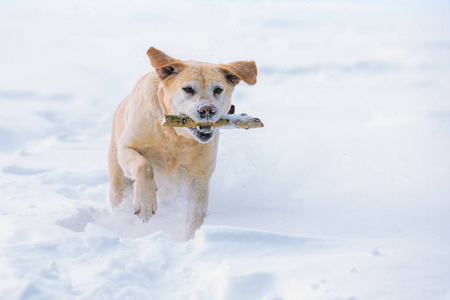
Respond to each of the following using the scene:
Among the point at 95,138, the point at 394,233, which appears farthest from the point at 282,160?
the point at 95,138

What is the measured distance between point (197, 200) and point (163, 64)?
131 centimetres

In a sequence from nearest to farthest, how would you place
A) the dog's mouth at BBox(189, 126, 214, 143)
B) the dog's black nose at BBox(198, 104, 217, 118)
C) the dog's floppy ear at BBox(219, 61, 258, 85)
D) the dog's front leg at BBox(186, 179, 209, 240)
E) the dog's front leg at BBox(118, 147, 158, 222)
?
the dog's black nose at BBox(198, 104, 217, 118) → the dog's mouth at BBox(189, 126, 214, 143) → the dog's front leg at BBox(118, 147, 158, 222) → the dog's floppy ear at BBox(219, 61, 258, 85) → the dog's front leg at BBox(186, 179, 209, 240)

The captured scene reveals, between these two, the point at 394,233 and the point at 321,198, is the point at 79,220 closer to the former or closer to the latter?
the point at 321,198

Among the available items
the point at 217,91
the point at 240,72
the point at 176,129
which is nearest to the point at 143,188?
the point at 176,129

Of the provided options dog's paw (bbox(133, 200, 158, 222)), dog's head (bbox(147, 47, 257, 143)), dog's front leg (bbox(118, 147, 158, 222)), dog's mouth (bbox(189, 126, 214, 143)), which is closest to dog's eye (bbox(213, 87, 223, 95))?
dog's head (bbox(147, 47, 257, 143))

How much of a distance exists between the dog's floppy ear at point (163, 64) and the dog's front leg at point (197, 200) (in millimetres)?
Result: 1057

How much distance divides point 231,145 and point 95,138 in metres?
4.73

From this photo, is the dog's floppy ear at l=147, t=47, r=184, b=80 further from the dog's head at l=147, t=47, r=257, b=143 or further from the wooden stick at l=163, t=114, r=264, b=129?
the wooden stick at l=163, t=114, r=264, b=129

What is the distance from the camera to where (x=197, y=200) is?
4.59 metres

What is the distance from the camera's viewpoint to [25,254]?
2713mm

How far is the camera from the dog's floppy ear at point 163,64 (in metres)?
4.07

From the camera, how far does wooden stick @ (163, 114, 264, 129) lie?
12.5ft

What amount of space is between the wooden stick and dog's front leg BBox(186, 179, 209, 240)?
86 centimetres

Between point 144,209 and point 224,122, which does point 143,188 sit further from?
point 224,122
